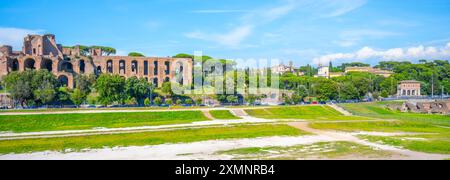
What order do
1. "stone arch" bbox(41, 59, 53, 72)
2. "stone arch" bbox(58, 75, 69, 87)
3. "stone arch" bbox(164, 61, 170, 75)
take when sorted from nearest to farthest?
"stone arch" bbox(58, 75, 69, 87) → "stone arch" bbox(41, 59, 53, 72) → "stone arch" bbox(164, 61, 170, 75)

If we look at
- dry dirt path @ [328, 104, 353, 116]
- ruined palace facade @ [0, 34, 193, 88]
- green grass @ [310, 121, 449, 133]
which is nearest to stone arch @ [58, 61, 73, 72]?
ruined palace facade @ [0, 34, 193, 88]

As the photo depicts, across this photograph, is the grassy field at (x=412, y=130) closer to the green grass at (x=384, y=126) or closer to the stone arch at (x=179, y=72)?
→ the green grass at (x=384, y=126)

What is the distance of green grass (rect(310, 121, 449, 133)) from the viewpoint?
36875 millimetres

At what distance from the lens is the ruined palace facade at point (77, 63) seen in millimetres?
75500

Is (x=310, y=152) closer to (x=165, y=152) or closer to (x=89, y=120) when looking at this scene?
(x=165, y=152)

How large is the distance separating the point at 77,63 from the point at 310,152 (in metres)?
69.6

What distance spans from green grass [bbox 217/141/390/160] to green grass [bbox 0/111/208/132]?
18.2 m

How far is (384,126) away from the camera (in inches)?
1578

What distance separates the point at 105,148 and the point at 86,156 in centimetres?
285

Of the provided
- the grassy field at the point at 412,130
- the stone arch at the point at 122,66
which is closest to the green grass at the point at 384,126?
the grassy field at the point at 412,130

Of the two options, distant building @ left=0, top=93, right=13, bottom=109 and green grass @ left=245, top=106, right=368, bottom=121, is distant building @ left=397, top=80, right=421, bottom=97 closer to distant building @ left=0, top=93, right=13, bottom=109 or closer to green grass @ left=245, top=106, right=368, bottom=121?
green grass @ left=245, top=106, right=368, bottom=121
